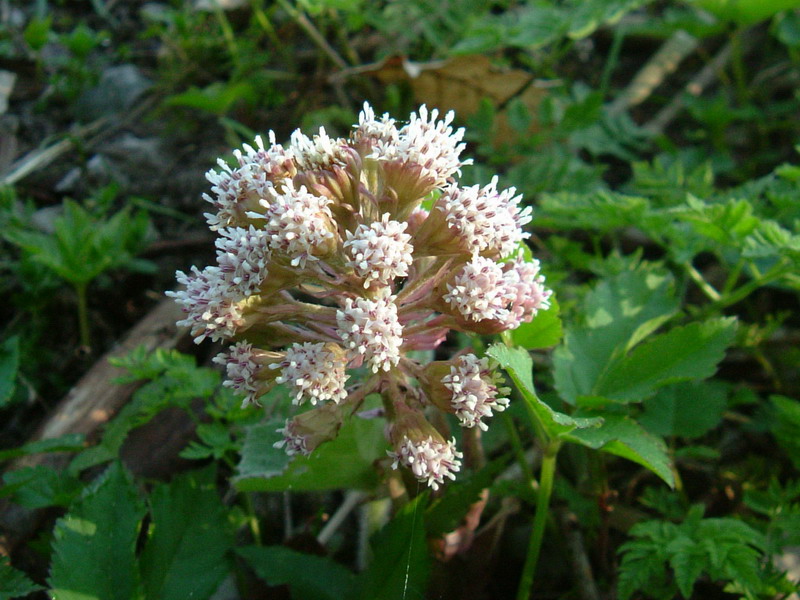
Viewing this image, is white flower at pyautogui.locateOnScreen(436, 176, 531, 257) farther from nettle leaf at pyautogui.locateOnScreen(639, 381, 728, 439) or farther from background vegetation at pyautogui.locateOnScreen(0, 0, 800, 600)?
nettle leaf at pyautogui.locateOnScreen(639, 381, 728, 439)

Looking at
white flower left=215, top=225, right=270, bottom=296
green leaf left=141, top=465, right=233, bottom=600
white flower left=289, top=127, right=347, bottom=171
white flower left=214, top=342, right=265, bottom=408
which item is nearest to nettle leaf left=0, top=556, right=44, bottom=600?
green leaf left=141, top=465, right=233, bottom=600

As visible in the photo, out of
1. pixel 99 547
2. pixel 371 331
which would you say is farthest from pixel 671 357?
pixel 99 547

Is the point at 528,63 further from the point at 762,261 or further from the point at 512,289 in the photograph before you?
the point at 512,289

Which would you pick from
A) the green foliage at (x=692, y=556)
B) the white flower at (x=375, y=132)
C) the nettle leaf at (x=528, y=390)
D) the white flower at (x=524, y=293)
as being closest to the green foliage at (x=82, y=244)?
the white flower at (x=375, y=132)

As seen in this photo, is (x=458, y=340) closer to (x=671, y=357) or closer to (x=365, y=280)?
(x=671, y=357)

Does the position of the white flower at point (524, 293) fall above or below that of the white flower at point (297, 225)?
below

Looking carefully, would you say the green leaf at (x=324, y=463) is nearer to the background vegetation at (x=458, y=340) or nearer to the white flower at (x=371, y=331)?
the background vegetation at (x=458, y=340)

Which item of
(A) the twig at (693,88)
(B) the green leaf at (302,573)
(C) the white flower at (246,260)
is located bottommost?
(A) the twig at (693,88)
